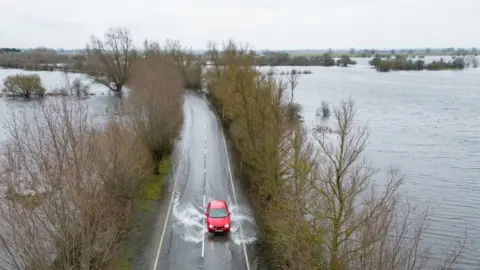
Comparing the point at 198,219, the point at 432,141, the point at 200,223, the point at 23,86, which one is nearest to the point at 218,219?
the point at 200,223

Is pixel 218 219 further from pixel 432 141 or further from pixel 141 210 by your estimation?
pixel 432 141

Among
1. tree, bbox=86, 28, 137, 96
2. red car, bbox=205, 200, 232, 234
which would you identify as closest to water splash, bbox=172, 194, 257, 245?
red car, bbox=205, 200, 232, 234

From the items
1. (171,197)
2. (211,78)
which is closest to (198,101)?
(211,78)

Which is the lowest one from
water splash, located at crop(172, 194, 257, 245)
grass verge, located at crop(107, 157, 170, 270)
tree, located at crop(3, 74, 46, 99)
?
water splash, located at crop(172, 194, 257, 245)

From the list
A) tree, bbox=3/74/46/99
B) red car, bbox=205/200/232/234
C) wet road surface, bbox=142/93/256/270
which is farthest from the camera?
tree, bbox=3/74/46/99

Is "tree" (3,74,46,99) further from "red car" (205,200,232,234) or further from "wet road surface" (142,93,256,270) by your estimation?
"red car" (205,200,232,234)

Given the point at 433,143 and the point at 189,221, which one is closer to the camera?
the point at 189,221

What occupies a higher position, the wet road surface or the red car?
the red car
